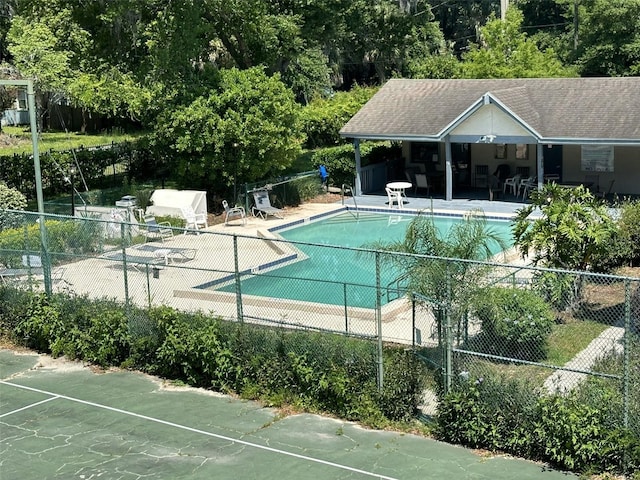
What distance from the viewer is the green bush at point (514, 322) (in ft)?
42.9

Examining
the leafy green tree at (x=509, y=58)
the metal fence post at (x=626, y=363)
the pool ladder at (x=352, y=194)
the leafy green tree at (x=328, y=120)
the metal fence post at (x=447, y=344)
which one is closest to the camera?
the metal fence post at (x=626, y=363)

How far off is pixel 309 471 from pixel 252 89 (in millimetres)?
19188

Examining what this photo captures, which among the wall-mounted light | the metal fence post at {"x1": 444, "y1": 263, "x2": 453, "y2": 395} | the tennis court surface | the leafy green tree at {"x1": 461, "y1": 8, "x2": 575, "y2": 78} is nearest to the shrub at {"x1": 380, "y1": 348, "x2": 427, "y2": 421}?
the tennis court surface

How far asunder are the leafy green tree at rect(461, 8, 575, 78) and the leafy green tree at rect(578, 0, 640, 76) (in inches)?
168

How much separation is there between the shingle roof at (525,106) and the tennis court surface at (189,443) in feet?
60.7

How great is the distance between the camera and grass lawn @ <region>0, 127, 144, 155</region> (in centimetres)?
4431

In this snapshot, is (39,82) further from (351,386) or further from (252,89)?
(351,386)

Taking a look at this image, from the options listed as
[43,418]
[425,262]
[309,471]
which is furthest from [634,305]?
[43,418]

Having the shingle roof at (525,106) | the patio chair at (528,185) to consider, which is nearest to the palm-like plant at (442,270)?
the shingle roof at (525,106)

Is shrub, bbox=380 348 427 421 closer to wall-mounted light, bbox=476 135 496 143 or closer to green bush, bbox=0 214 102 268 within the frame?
green bush, bbox=0 214 102 268

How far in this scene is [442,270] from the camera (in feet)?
41.8

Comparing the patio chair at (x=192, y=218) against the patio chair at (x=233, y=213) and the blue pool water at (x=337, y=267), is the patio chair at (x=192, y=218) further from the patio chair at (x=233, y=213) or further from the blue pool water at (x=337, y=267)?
the blue pool water at (x=337, y=267)

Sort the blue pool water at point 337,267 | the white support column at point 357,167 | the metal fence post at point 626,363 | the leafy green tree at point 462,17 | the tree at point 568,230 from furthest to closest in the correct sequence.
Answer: the leafy green tree at point 462,17 < the white support column at point 357,167 < the blue pool water at point 337,267 < the tree at point 568,230 < the metal fence post at point 626,363

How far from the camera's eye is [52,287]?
17.5m
